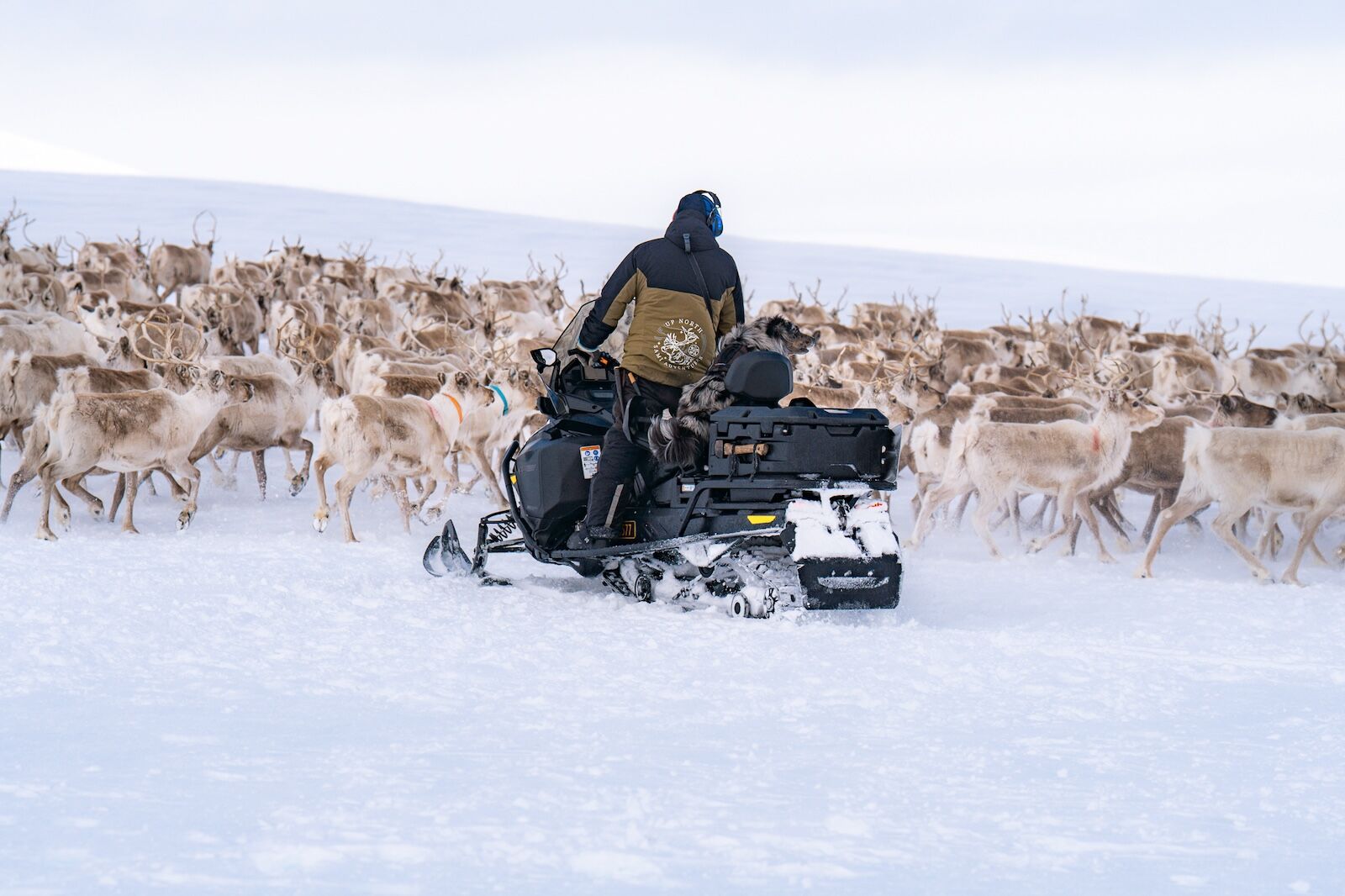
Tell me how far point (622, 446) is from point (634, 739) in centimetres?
231

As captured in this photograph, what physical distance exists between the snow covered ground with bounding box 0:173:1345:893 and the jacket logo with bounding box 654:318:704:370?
44.2 inches

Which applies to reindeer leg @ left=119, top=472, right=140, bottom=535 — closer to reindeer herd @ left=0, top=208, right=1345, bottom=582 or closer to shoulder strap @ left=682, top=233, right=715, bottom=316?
reindeer herd @ left=0, top=208, right=1345, bottom=582

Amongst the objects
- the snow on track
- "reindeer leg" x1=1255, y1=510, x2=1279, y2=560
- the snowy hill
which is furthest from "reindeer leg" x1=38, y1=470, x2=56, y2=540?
the snowy hill

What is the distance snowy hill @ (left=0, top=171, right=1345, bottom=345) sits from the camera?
3894 cm

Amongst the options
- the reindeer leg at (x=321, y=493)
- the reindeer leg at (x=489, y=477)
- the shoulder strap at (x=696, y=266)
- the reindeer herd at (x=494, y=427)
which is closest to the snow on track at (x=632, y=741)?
the shoulder strap at (x=696, y=266)

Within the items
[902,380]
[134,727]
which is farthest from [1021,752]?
[902,380]

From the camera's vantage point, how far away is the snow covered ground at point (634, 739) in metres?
3.47

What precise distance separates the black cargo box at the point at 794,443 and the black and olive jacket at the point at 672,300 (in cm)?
57

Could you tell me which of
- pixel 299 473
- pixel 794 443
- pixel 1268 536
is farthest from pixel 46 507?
pixel 1268 536

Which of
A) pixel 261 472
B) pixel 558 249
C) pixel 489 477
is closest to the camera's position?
pixel 489 477

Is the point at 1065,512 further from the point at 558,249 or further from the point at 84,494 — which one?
the point at 558,249

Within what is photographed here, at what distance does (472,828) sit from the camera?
362 centimetres

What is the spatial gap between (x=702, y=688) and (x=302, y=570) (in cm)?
314

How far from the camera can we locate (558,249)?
4556 centimetres
